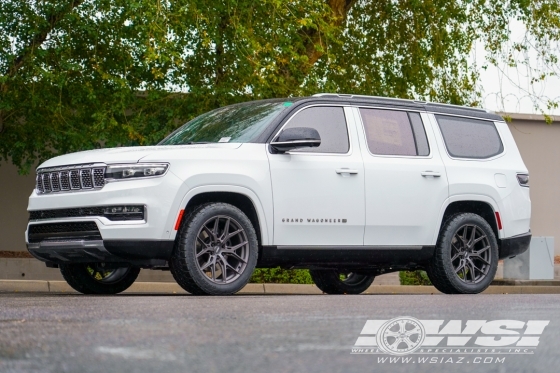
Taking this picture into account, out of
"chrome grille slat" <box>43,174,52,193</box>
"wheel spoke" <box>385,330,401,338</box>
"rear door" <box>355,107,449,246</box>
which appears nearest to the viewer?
"wheel spoke" <box>385,330,401,338</box>

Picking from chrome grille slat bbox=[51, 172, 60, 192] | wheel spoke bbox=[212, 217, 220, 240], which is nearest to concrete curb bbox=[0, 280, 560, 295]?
chrome grille slat bbox=[51, 172, 60, 192]

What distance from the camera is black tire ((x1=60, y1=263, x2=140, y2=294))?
10.8 meters

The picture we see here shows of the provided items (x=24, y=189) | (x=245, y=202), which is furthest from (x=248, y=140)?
(x=24, y=189)

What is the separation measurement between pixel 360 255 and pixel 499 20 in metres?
13.2

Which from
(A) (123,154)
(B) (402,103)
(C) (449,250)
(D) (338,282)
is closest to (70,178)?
(A) (123,154)

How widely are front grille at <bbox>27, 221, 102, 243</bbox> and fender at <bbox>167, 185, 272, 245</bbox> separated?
0.69 m

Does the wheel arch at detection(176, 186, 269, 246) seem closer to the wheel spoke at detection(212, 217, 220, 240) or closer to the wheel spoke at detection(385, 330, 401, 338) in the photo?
the wheel spoke at detection(212, 217, 220, 240)

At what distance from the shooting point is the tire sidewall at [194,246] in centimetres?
923

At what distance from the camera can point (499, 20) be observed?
22.4 metres

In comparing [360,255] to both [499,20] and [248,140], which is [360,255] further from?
[499,20]

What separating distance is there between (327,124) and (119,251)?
8.61 feet

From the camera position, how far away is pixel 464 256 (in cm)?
1122

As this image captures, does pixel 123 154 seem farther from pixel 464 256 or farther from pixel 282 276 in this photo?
pixel 282 276

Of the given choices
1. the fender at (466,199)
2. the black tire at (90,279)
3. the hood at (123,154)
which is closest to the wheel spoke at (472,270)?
the fender at (466,199)
